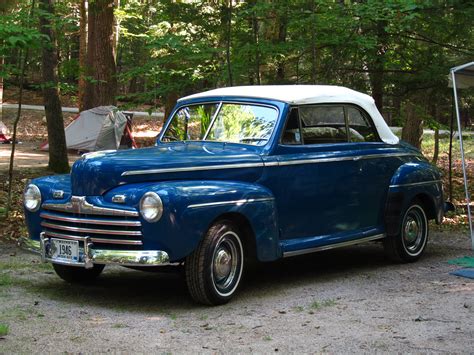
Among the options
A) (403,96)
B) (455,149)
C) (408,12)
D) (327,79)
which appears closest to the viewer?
(408,12)

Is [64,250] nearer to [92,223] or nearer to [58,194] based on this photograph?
[92,223]

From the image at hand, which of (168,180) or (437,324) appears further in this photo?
(168,180)

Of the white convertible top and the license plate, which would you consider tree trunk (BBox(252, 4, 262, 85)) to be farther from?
the license plate

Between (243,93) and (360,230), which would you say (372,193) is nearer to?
(360,230)

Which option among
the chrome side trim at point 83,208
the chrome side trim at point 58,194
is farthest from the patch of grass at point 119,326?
the chrome side trim at point 58,194

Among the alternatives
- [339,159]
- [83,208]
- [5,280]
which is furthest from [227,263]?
[5,280]

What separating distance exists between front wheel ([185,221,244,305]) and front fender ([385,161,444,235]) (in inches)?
96.9

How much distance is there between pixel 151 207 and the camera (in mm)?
5941

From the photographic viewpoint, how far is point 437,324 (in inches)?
228

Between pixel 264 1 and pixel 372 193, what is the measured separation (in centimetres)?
519

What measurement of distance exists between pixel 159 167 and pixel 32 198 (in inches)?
55.2

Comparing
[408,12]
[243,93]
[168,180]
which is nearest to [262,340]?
[168,180]

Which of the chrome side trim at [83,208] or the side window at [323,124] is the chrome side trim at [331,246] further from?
the chrome side trim at [83,208]

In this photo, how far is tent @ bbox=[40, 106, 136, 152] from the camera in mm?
22656
